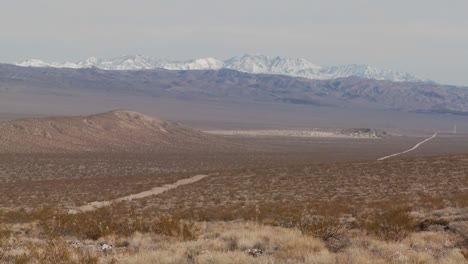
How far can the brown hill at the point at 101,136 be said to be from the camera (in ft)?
309

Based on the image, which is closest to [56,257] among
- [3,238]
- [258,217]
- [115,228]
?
[3,238]

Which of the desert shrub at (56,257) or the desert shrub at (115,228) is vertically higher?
the desert shrub at (56,257)

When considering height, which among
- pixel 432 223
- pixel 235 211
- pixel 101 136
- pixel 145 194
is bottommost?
pixel 101 136

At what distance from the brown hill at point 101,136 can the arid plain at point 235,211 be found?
5.34 metres

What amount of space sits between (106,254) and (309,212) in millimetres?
10503

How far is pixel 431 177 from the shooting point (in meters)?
38.8

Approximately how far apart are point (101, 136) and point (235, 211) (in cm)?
8935

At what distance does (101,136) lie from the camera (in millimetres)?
109750

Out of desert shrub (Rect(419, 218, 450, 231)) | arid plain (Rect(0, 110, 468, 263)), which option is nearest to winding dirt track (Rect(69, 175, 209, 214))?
arid plain (Rect(0, 110, 468, 263))

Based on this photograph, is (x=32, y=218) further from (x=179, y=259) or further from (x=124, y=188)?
(x=124, y=188)

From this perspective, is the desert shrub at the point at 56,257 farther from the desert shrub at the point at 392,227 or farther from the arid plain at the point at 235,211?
the desert shrub at the point at 392,227

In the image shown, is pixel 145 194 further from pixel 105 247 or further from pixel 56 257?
pixel 56 257

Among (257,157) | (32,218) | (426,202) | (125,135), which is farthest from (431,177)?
(125,135)

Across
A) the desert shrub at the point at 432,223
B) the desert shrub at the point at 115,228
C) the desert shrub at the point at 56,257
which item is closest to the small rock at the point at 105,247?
the desert shrub at the point at 115,228
